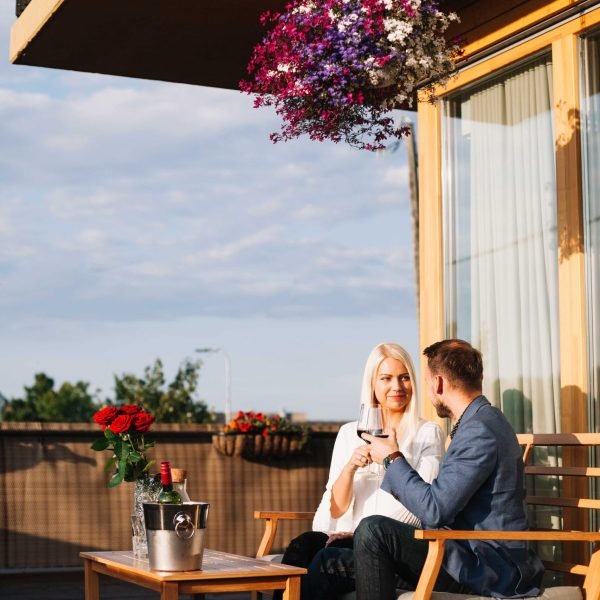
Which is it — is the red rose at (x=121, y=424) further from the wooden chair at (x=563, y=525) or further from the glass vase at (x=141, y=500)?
the wooden chair at (x=563, y=525)

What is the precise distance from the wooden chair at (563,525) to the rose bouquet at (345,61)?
1.43 m

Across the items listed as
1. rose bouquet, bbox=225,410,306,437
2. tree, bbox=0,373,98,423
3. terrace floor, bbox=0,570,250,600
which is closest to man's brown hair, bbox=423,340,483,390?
terrace floor, bbox=0,570,250,600

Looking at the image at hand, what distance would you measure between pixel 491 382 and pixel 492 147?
1085 mm

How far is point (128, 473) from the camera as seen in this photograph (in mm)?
4141

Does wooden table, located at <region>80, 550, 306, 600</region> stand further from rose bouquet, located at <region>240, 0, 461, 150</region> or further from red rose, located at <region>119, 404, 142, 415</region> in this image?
rose bouquet, located at <region>240, 0, 461, 150</region>

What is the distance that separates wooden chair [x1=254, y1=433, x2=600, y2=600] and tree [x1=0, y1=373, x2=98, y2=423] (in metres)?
45.1

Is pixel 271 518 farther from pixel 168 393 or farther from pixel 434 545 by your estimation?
pixel 168 393

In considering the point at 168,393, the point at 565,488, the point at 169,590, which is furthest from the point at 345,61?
the point at 168,393

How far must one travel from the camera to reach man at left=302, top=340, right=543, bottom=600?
3.56 metres

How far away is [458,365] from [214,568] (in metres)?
1.00

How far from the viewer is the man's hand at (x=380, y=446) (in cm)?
376

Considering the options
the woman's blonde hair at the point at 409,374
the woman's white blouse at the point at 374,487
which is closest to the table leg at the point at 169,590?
the woman's white blouse at the point at 374,487

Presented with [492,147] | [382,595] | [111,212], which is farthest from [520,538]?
[111,212]

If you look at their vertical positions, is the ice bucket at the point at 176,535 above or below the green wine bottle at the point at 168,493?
below
